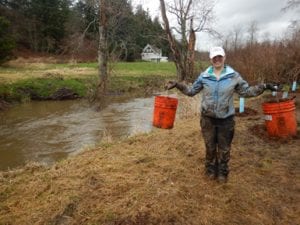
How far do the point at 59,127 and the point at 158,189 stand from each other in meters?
8.48

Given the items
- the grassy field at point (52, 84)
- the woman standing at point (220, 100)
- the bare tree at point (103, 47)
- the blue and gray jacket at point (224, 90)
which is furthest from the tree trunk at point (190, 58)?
the blue and gray jacket at point (224, 90)

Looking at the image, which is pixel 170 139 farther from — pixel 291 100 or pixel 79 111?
pixel 79 111

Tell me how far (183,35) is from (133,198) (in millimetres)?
11120

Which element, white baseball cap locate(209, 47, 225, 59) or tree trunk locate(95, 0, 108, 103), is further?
tree trunk locate(95, 0, 108, 103)

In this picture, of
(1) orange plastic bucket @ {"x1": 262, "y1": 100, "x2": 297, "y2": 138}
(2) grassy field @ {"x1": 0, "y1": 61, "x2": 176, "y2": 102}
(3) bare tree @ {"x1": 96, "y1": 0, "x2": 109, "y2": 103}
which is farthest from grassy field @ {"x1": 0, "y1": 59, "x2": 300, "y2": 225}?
(2) grassy field @ {"x1": 0, "y1": 61, "x2": 176, "y2": 102}

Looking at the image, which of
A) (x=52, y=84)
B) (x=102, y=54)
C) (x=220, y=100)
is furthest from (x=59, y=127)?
(x=52, y=84)

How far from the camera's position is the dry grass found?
3.79 m

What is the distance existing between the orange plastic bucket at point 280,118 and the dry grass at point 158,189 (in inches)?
7.5

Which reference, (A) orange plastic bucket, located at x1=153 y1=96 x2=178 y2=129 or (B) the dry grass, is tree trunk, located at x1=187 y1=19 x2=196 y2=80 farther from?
(A) orange plastic bucket, located at x1=153 y1=96 x2=178 y2=129

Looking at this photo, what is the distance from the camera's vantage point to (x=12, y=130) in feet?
38.9

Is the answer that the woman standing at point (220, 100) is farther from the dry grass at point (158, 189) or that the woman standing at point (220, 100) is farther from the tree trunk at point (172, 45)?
the tree trunk at point (172, 45)

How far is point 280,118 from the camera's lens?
5895mm

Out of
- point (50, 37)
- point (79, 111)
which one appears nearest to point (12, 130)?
point (79, 111)

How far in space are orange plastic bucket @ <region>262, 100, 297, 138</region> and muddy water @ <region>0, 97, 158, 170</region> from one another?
3.58 metres
